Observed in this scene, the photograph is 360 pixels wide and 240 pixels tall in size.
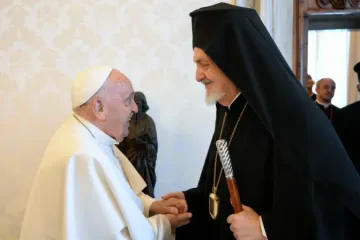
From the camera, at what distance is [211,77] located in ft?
6.06

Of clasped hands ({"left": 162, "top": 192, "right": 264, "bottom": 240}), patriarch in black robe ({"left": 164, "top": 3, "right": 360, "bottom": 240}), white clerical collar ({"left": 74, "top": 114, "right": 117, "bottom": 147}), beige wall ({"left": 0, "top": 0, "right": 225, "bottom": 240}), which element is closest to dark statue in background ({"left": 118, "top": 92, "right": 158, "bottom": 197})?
beige wall ({"left": 0, "top": 0, "right": 225, "bottom": 240})

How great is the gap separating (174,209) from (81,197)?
0.50 m

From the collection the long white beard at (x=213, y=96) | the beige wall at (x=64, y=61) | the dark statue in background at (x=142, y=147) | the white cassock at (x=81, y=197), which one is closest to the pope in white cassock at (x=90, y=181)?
the white cassock at (x=81, y=197)

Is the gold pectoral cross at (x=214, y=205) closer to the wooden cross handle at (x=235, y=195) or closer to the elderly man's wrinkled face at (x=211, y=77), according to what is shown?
the wooden cross handle at (x=235, y=195)

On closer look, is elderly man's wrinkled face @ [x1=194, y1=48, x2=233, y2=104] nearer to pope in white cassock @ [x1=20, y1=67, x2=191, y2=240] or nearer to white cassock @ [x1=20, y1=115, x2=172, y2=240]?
pope in white cassock @ [x1=20, y1=67, x2=191, y2=240]

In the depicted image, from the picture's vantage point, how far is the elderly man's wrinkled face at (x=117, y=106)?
6.68ft

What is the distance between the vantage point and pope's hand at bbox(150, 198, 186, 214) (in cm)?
220

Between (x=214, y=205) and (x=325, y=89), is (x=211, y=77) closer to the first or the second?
(x=214, y=205)

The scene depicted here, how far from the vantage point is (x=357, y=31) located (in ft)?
14.4

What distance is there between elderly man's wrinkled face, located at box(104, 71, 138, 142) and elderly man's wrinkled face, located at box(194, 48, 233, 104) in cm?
38

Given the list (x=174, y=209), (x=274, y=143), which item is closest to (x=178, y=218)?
(x=174, y=209)

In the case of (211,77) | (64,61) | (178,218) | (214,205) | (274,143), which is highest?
(64,61)

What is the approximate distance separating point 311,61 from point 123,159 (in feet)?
8.26

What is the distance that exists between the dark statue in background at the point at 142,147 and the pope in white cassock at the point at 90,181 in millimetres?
1355
